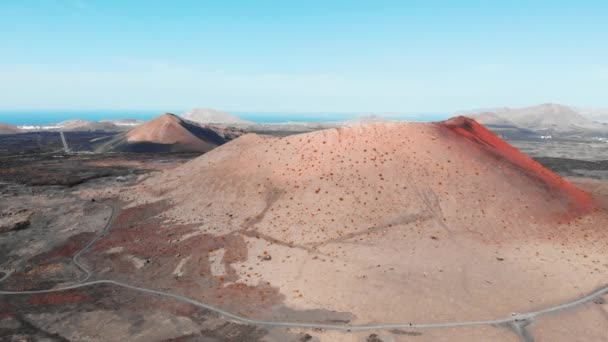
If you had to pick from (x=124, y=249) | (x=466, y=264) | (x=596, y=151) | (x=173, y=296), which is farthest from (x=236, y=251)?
(x=596, y=151)

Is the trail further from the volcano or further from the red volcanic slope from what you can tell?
the red volcanic slope

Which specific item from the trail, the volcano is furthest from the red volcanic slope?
the trail

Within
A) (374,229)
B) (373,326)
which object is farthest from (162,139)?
(373,326)

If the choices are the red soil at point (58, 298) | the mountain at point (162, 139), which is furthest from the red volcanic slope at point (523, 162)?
the mountain at point (162, 139)

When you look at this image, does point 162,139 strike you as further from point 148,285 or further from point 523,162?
point 523,162

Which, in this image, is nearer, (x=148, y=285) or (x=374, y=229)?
(x=148, y=285)

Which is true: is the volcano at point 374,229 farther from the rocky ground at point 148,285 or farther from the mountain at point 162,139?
the mountain at point 162,139
